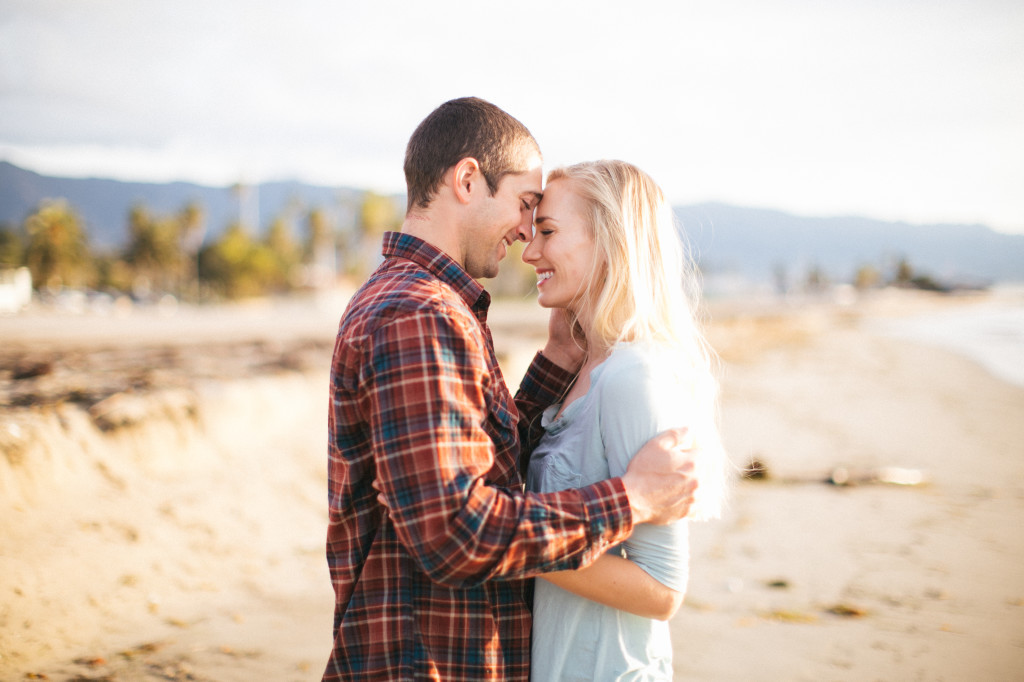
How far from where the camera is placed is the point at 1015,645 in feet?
16.3

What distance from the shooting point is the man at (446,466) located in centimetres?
166

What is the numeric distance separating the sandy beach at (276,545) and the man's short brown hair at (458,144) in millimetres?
3500

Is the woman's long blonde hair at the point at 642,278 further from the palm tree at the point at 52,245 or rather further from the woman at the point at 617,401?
the palm tree at the point at 52,245

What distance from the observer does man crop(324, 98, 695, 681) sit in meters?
1.66

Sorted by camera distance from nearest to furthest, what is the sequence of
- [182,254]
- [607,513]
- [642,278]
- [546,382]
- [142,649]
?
1. [607,513]
2. [642,278]
3. [546,382]
4. [142,649]
5. [182,254]

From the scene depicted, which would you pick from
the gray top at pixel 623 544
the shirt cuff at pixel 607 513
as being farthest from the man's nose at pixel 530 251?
the shirt cuff at pixel 607 513

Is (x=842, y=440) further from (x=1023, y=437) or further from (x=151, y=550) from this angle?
(x=151, y=550)

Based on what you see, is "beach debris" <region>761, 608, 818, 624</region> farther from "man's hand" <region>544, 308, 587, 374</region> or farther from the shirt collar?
the shirt collar

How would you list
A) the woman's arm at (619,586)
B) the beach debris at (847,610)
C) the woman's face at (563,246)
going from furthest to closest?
the beach debris at (847,610), the woman's face at (563,246), the woman's arm at (619,586)

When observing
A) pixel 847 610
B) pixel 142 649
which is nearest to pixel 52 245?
pixel 142 649

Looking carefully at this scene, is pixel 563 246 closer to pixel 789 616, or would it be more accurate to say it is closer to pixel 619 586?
pixel 619 586

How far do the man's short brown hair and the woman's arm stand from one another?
1.13m

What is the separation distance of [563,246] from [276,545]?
17.1ft

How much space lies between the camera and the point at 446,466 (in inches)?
64.6
